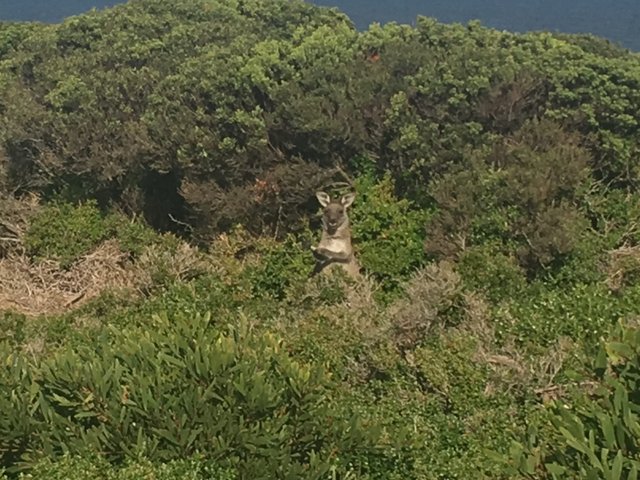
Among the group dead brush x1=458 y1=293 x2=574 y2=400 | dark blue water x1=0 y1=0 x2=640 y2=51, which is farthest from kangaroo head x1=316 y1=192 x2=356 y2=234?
dark blue water x1=0 y1=0 x2=640 y2=51

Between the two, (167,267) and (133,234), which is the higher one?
(167,267)

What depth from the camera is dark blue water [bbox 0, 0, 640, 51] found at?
5234 centimetres

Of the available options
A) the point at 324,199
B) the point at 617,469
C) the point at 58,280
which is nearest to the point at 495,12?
the point at 58,280

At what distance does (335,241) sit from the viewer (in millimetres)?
15469

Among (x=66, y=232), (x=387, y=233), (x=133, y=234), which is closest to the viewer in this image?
(x=387, y=233)

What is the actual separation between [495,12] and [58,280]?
47360 millimetres

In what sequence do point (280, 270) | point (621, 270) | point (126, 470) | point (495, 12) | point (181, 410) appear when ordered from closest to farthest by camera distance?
1. point (126, 470)
2. point (181, 410)
3. point (621, 270)
4. point (280, 270)
5. point (495, 12)

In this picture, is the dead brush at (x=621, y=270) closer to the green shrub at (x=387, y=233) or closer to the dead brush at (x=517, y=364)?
the green shrub at (x=387, y=233)

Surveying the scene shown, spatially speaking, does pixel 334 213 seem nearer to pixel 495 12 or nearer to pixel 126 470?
pixel 126 470

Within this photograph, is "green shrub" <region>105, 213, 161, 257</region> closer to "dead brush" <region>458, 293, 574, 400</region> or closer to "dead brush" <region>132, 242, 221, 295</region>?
"dead brush" <region>132, 242, 221, 295</region>

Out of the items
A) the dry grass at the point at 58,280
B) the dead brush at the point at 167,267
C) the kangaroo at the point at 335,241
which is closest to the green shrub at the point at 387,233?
the kangaroo at the point at 335,241

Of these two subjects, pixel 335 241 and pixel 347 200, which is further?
pixel 347 200

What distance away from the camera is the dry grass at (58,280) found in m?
17.4

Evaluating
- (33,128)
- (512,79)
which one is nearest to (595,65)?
(512,79)
